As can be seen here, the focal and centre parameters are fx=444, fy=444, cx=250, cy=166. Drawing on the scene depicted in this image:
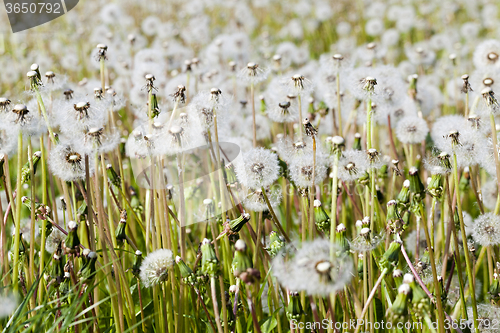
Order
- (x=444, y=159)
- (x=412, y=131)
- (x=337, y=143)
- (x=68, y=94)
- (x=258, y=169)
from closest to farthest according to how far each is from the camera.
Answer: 1. (x=337, y=143)
2. (x=444, y=159)
3. (x=258, y=169)
4. (x=68, y=94)
5. (x=412, y=131)

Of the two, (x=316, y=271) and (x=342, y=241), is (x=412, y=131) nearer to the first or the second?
(x=342, y=241)

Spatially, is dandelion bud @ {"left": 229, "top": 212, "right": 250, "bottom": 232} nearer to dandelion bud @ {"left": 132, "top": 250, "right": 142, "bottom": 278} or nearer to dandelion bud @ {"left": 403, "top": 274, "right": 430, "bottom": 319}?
dandelion bud @ {"left": 132, "top": 250, "right": 142, "bottom": 278}

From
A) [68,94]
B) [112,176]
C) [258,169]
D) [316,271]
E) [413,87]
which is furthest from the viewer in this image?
[413,87]

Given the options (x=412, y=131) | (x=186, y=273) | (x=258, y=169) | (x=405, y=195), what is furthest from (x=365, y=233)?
(x=412, y=131)

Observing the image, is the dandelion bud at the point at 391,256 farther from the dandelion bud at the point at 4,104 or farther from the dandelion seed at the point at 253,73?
the dandelion bud at the point at 4,104

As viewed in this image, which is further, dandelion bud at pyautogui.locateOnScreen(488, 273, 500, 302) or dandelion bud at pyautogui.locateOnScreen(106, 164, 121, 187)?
dandelion bud at pyautogui.locateOnScreen(106, 164, 121, 187)

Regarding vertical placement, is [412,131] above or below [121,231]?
above

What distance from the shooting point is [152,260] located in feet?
4.65

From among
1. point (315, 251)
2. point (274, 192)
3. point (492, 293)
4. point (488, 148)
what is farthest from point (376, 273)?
point (315, 251)

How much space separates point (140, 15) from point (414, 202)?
21.8 ft

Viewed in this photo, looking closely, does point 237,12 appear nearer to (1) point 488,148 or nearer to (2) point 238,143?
(2) point 238,143

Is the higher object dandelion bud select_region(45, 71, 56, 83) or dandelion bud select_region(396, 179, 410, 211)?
dandelion bud select_region(45, 71, 56, 83)

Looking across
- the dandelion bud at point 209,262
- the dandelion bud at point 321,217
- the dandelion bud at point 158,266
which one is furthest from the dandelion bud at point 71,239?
the dandelion bud at point 321,217

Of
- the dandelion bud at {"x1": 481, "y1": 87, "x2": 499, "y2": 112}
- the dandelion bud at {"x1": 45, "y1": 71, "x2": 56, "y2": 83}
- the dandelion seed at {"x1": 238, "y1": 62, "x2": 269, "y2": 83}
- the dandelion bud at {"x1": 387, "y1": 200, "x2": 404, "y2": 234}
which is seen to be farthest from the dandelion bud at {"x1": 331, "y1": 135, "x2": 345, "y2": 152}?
the dandelion bud at {"x1": 45, "y1": 71, "x2": 56, "y2": 83}
